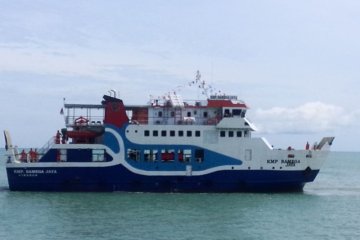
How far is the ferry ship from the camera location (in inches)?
1528

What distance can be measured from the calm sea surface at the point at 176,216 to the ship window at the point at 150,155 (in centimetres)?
206

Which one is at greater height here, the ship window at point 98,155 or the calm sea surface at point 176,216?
the ship window at point 98,155

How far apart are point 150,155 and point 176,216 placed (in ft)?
26.0

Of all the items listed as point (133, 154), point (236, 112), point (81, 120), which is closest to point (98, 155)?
point (133, 154)

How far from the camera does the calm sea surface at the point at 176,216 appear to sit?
28016mm

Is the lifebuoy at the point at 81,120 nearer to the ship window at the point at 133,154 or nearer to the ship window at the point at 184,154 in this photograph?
the ship window at the point at 133,154

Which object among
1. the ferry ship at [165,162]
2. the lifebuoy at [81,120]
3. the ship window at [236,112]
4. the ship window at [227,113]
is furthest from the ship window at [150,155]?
the ship window at [236,112]

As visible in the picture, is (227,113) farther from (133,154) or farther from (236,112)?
(133,154)

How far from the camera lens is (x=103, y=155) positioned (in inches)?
1535

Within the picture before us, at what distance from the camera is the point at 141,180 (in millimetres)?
38969

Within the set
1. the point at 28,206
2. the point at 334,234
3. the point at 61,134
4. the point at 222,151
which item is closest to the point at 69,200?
the point at 28,206

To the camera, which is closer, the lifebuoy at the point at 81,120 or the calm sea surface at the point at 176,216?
the calm sea surface at the point at 176,216

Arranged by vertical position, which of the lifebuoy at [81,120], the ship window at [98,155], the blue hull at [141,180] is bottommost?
the blue hull at [141,180]

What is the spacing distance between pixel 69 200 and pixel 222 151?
27.9 ft
